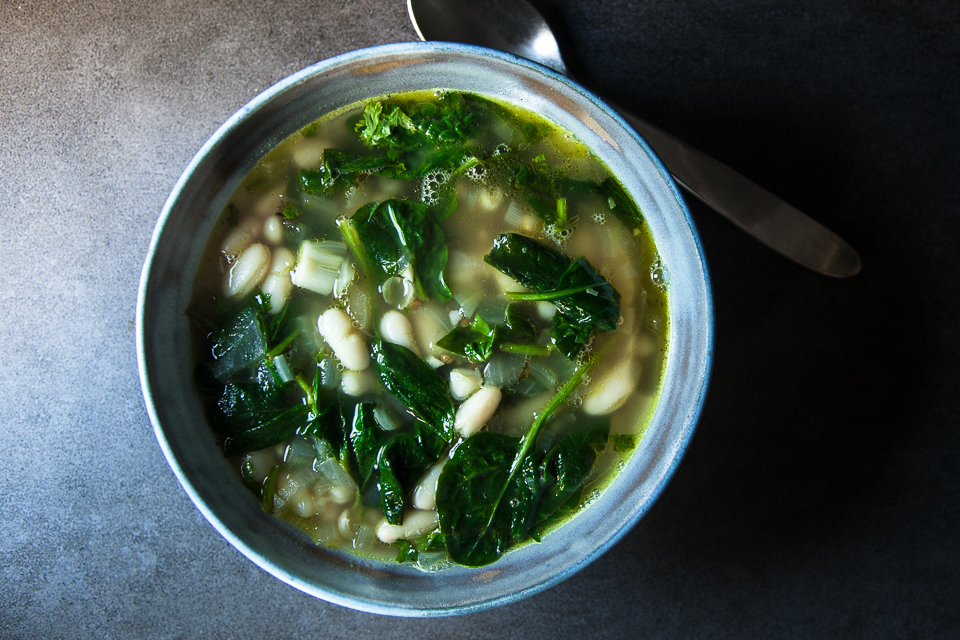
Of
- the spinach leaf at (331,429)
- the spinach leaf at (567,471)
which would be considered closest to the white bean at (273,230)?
the spinach leaf at (331,429)

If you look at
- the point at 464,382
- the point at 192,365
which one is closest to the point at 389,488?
the point at 464,382

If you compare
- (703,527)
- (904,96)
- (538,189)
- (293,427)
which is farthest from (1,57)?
(904,96)

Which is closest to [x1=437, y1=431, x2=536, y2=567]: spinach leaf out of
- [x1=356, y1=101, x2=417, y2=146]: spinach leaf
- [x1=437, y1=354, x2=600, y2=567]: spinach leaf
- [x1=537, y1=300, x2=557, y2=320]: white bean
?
[x1=437, y1=354, x2=600, y2=567]: spinach leaf

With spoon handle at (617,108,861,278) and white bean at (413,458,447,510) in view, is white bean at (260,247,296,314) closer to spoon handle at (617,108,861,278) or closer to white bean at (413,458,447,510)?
white bean at (413,458,447,510)

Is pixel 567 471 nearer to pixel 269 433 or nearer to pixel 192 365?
pixel 269 433

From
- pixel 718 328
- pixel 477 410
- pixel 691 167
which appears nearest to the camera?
pixel 477 410
